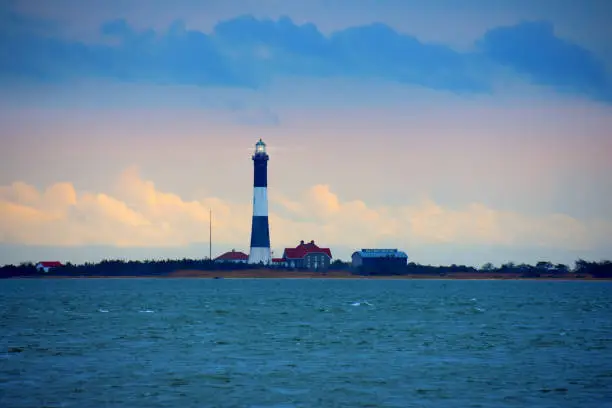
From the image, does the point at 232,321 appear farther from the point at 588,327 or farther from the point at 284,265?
the point at 284,265

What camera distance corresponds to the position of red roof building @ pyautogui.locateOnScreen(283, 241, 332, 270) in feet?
584

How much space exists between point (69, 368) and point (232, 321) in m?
27.8

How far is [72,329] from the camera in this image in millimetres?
58438

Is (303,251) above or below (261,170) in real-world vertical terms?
below

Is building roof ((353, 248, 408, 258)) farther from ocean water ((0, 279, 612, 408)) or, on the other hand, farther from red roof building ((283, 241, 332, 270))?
ocean water ((0, 279, 612, 408))

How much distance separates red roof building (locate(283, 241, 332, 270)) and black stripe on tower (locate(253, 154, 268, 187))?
34579mm

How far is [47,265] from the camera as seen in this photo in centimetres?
19650

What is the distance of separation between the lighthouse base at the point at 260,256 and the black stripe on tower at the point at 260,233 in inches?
37.5

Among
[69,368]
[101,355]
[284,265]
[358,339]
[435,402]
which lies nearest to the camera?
[435,402]

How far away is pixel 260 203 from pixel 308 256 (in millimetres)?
38350

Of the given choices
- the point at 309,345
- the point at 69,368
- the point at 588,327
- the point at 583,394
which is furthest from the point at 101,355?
the point at 588,327

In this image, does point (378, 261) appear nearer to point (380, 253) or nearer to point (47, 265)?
point (380, 253)

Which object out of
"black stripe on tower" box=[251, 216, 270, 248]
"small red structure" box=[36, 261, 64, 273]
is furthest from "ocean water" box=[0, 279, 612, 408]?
"small red structure" box=[36, 261, 64, 273]

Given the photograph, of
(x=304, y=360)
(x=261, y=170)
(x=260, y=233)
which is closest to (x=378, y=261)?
(x=260, y=233)
